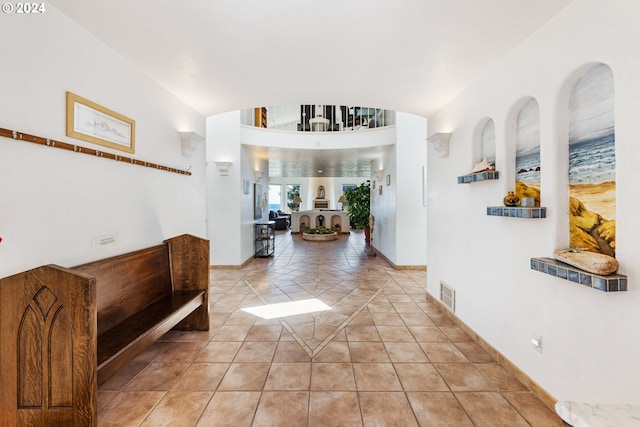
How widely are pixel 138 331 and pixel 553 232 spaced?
2.73 meters

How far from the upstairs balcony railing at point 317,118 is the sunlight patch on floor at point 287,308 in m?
3.71

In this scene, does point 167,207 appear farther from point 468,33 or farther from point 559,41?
point 559,41

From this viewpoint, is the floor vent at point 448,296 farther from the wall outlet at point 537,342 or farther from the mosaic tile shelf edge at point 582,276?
the mosaic tile shelf edge at point 582,276

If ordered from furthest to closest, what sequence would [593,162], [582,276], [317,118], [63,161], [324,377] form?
[317,118] → [324,377] → [63,161] → [593,162] → [582,276]

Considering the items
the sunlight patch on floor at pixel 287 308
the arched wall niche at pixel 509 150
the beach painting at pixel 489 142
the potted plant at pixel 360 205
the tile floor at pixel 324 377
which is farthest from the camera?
the potted plant at pixel 360 205

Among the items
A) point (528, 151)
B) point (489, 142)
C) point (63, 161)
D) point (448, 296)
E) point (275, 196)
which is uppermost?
point (275, 196)

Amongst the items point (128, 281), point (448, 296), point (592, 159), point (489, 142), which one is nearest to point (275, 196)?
point (448, 296)

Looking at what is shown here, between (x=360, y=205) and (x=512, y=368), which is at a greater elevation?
(x=360, y=205)

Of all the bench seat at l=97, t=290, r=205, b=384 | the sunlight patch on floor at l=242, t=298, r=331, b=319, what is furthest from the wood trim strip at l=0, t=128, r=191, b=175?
the sunlight patch on floor at l=242, t=298, r=331, b=319

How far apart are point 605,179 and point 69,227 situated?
3.05 m

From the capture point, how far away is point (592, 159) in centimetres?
148

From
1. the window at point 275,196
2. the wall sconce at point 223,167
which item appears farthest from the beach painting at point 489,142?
the window at point 275,196

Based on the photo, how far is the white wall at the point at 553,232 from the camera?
128 cm

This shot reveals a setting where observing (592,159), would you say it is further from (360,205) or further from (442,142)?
(360,205)
